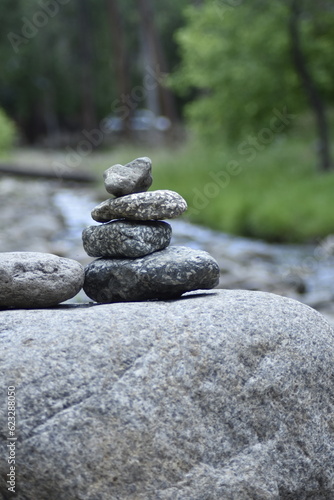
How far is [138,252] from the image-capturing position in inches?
166

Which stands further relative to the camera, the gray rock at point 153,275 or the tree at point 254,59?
the tree at point 254,59

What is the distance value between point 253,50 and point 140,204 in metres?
17.3

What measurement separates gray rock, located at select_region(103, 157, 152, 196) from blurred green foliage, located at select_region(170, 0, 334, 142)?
50.1 feet

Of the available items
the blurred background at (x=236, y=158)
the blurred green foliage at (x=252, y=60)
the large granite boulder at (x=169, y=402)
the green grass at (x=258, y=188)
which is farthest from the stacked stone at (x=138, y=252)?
the blurred green foliage at (x=252, y=60)

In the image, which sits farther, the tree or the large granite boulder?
the tree

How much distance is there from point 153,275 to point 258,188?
13.4m

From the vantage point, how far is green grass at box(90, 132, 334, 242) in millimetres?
14102

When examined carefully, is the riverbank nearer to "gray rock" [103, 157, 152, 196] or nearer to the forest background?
the forest background

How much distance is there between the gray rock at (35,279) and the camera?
395cm

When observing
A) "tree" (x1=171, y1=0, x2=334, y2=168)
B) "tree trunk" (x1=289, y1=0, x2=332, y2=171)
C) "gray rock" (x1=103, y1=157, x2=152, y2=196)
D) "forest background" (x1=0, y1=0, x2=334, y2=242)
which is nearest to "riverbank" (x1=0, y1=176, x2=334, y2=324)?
"forest background" (x1=0, y1=0, x2=334, y2=242)

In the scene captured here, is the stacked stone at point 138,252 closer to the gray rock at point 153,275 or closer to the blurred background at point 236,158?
the gray rock at point 153,275

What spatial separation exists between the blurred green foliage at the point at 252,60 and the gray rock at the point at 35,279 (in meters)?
15.9

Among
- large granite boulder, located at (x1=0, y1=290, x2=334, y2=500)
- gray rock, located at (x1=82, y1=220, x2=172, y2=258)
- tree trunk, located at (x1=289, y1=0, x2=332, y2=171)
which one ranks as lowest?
large granite boulder, located at (x1=0, y1=290, x2=334, y2=500)

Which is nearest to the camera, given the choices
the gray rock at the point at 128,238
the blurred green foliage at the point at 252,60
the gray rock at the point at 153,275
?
the gray rock at the point at 153,275
